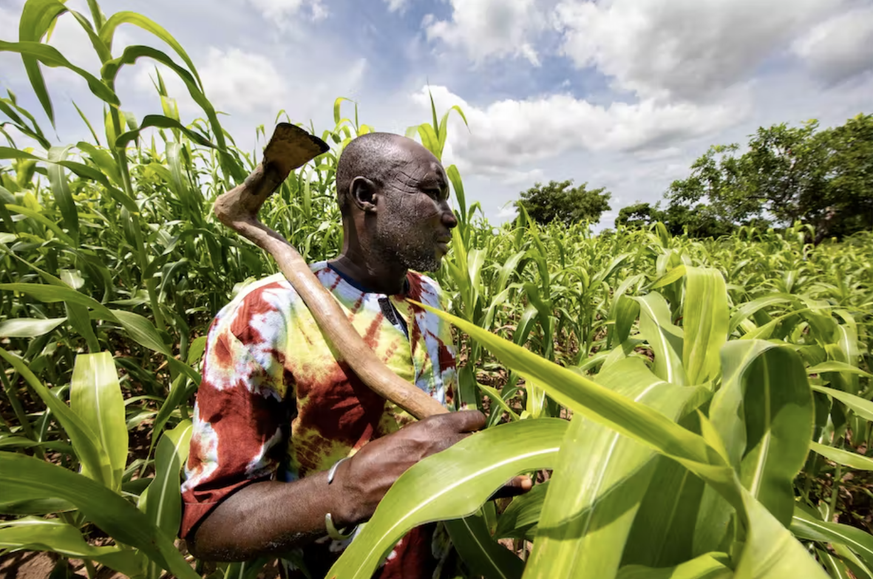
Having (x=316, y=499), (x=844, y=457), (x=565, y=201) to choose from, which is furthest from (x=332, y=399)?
(x=565, y=201)

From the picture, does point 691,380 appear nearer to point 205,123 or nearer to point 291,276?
point 291,276

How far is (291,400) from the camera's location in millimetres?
793

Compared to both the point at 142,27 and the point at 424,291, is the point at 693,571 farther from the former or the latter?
the point at 142,27

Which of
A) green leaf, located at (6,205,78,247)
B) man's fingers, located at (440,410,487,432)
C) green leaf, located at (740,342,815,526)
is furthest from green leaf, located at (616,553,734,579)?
green leaf, located at (6,205,78,247)

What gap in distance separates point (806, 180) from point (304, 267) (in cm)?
2836

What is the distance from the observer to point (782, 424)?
0.42m

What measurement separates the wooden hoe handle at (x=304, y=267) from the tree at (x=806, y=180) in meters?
22.6

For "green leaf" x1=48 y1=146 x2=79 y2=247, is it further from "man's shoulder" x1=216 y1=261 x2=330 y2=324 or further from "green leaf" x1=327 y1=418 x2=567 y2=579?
"green leaf" x1=327 y1=418 x2=567 y2=579

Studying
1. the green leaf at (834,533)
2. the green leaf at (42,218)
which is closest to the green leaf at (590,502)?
the green leaf at (834,533)

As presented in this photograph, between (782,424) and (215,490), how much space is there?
90 cm

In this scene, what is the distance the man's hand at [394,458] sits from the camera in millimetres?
556

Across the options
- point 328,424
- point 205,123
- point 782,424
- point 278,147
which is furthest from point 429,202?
point 205,123

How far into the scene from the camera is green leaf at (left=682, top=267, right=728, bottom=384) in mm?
543

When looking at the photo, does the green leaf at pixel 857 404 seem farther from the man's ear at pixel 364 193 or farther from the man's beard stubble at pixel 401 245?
the man's ear at pixel 364 193
